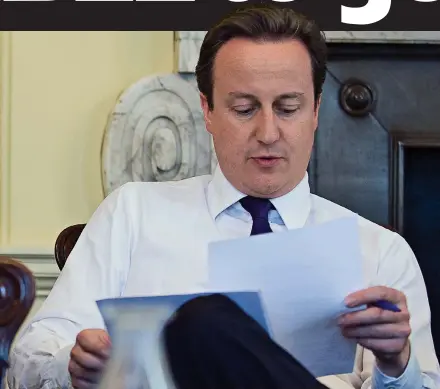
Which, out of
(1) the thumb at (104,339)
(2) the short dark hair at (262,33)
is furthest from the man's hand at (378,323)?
(2) the short dark hair at (262,33)

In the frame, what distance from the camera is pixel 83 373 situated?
1041mm

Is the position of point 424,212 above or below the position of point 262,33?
below

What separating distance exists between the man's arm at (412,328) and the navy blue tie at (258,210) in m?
0.21

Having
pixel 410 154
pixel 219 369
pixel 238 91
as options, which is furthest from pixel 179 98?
pixel 219 369

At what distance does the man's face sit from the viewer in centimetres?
134

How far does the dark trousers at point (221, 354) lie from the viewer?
0.86m

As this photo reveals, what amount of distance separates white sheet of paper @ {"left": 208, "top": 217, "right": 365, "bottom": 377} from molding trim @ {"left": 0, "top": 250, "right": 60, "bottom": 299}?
118 centimetres

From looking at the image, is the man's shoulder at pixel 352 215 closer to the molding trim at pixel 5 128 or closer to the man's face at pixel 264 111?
the man's face at pixel 264 111

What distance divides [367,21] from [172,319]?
149 cm

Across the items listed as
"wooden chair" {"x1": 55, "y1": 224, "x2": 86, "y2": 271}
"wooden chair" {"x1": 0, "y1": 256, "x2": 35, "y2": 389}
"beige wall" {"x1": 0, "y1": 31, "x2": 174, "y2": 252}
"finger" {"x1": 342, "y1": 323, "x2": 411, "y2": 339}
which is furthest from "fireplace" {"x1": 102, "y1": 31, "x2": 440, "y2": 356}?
"wooden chair" {"x1": 0, "y1": 256, "x2": 35, "y2": 389}

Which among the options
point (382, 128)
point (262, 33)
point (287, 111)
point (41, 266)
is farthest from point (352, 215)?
point (41, 266)

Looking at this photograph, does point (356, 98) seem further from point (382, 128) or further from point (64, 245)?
point (64, 245)

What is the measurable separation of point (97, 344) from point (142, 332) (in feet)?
0.46

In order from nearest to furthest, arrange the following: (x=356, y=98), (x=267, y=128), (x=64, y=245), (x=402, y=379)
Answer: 1. (x=402, y=379)
2. (x=267, y=128)
3. (x=64, y=245)
4. (x=356, y=98)
